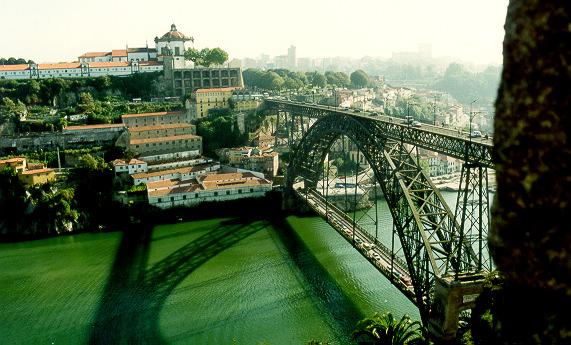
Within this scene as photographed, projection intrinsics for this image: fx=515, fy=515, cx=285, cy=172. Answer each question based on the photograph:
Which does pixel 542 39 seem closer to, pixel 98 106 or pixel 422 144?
pixel 422 144

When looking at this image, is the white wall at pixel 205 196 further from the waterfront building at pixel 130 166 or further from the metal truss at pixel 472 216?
the metal truss at pixel 472 216

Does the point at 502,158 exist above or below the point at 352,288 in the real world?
above

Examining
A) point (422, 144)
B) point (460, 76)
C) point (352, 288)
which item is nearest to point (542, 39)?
point (422, 144)

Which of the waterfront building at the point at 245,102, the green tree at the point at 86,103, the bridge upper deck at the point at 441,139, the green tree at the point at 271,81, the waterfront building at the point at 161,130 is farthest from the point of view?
the green tree at the point at 271,81

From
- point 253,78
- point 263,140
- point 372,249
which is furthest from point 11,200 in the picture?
point 253,78

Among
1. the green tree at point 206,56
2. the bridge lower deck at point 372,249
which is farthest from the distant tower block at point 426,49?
the bridge lower deck at point 372,249

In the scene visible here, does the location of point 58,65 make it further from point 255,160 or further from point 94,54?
point 255,160
